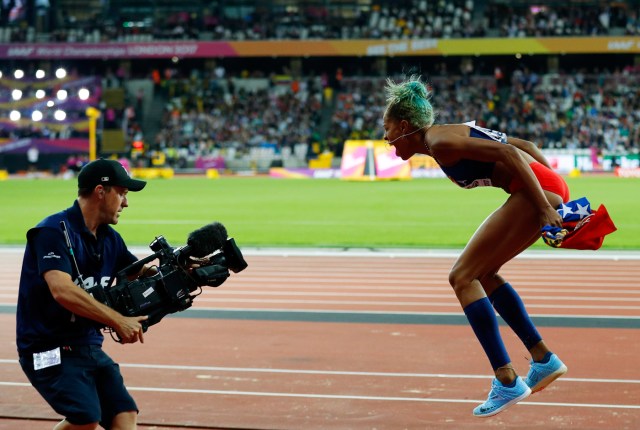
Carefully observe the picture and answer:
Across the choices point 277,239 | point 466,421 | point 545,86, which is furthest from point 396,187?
point 466,421

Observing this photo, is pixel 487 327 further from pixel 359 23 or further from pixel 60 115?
pixel 359 23

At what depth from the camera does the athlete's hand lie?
17.4ft

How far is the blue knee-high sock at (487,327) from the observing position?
18.2ft

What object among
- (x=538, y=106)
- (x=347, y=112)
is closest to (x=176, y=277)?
(x=347, y=112)

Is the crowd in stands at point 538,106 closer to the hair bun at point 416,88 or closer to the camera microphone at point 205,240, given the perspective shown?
the hair bun at point 416,88

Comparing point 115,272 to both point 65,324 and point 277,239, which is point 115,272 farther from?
point 277,239

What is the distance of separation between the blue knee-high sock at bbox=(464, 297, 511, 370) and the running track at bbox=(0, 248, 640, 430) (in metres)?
0.50

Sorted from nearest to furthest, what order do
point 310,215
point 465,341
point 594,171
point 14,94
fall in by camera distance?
point 465,341 < point 310,215 < point 594,171 < point 14,94

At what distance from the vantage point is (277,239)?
60.0 feet

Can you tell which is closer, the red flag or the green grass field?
the red flag

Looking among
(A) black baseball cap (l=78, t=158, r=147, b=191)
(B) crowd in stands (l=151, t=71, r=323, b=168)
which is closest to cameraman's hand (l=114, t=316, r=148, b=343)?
(A) black baseball cap (l=78, t=158, r=147, b=191)

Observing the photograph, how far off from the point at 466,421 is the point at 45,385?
8.46 feet

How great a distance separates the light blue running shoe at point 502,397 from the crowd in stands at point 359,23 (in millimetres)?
48365

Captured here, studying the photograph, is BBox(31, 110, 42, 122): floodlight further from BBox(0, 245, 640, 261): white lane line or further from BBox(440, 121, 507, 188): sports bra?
BBox(440, 121, 507, 188): sports bra
